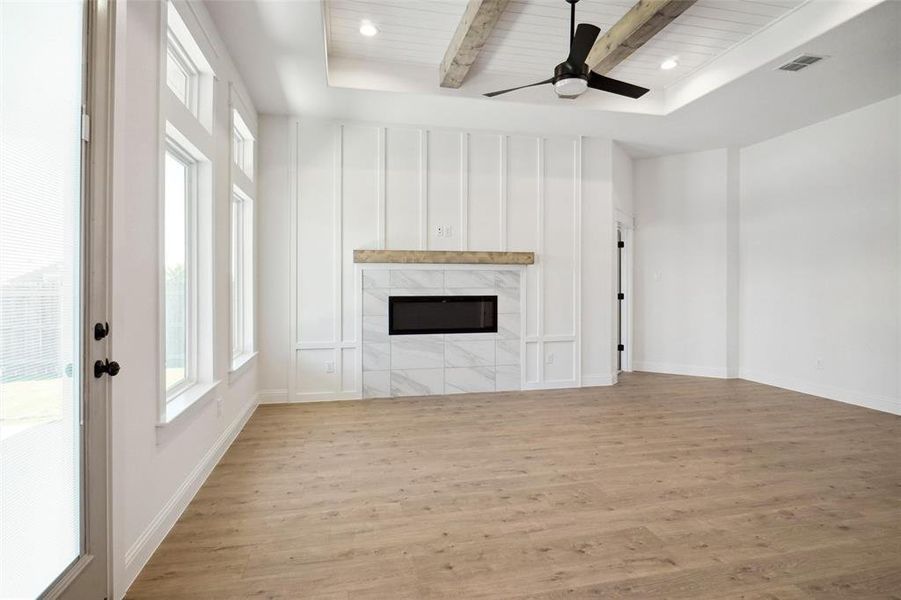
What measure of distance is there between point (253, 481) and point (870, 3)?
505 cm

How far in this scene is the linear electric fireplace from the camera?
5160 millimetres

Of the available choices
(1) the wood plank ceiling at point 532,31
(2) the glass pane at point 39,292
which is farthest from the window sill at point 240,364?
(1) the wood plank ceiling at point 532,31

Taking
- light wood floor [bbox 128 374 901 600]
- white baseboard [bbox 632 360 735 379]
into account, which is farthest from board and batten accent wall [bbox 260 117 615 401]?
white baseboard [bbox 632 360 735 379]

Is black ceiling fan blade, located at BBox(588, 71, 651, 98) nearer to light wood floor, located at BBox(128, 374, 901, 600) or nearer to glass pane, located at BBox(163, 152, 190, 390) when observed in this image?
light wood floor, located at BBox(128, 374, 901, 600)

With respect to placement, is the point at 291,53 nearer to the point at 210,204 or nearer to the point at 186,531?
the point at 210,204

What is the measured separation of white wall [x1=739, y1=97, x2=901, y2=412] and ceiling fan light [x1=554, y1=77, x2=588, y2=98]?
12.1ft

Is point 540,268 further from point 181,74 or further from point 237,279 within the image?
point 181,74

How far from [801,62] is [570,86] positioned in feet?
7.22

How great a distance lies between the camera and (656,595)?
5.90 feet

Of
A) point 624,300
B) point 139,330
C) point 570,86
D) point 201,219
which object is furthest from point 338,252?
point 624,300

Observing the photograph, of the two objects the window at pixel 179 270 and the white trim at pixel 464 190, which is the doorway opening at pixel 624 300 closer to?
the white trim at pixel 464 190

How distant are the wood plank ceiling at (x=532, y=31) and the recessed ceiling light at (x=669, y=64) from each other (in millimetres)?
46

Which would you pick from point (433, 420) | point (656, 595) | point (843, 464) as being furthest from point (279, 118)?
point (843, 464)

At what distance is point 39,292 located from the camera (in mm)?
1371
